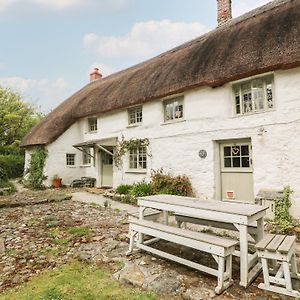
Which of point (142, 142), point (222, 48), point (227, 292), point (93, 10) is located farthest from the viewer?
point (93, 10)

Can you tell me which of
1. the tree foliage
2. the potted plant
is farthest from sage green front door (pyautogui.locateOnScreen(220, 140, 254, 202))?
the tree foliage

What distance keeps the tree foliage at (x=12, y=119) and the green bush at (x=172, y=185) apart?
17.5 metres

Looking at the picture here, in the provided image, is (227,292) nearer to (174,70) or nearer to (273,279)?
(273,279)

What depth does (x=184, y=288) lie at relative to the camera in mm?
3270

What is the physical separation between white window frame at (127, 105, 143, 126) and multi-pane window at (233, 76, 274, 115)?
4.77 meters

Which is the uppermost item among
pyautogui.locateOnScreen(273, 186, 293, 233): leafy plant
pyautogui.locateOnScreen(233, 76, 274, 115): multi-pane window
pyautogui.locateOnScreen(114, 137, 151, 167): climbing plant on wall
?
pyautogui.locateOnScreen(233, 76, 274, 115): multi-pane window

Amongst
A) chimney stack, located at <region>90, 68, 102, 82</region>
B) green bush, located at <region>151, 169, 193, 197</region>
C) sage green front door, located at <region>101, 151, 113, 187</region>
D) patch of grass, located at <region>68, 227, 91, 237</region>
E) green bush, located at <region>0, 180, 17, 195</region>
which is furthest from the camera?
chimney stack, located at <region>90, 68, 102, 82</region>

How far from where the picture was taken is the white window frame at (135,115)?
11789mm

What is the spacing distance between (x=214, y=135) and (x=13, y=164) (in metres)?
18.1

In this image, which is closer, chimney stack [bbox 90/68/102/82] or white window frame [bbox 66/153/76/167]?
white window frame [bbox 66/153/76/167]

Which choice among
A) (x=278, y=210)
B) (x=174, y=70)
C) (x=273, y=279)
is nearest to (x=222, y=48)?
(x=174, y=70)

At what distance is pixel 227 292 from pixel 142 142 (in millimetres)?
8424

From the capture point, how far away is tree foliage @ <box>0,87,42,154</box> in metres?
22.1

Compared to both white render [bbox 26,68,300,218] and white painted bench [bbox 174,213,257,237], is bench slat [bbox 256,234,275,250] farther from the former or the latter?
white render [bbox 26,68,300,218]
